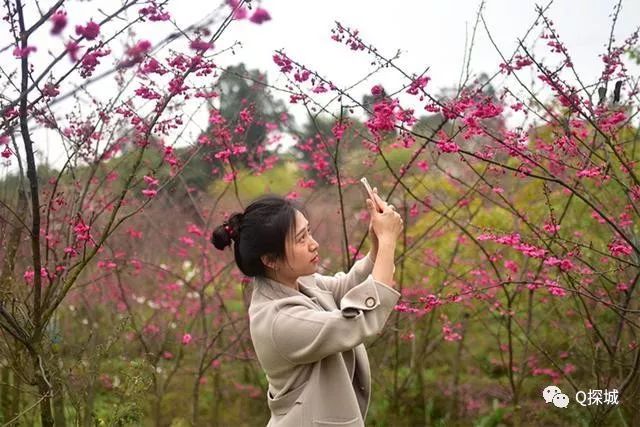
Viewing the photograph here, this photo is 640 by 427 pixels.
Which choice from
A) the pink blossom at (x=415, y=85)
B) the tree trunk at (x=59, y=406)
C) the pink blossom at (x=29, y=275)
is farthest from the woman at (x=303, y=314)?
the pink blossom at (x=29, y=275)

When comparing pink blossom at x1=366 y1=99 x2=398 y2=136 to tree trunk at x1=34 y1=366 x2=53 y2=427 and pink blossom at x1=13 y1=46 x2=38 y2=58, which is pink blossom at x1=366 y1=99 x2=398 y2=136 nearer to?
pink blossom at x1=13 y1=46 x2=38 y2=58

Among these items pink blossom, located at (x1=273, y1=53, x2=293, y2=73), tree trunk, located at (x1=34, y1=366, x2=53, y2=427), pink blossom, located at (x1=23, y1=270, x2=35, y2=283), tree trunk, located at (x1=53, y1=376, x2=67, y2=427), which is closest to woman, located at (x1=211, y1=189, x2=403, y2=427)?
tree trunk, located at (x1=34, y1=366, x2=53, y2=427)

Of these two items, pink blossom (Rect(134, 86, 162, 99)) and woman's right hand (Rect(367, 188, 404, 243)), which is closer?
woman's right hand (Rect(367, 188, 404, 243))

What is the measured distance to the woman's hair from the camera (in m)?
2.12

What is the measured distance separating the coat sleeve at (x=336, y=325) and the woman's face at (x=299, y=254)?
0.60ft

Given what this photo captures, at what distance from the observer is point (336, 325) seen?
1871mm

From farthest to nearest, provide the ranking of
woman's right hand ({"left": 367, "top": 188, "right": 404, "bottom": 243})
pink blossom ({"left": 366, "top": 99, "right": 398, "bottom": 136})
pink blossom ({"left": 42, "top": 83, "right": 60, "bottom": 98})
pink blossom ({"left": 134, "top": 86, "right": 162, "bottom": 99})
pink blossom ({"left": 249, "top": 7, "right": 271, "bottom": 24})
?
pink blossom ({"left": 134, "top": 86, "right": 162, "bottom": 99}) < pink blossom ({"left": 366, "top": 99, "right": 398, "bottom": 136}) < pink blossom ({"left": 42, "top": 83, "right": 60, "bottom": 98}) < woman's right hand ({"left": 367, "top": 188, "right": 404, "bottom": 243}) < pink blossom ({"left": 249, "top": 7, "right": 271, "bottom": 24})

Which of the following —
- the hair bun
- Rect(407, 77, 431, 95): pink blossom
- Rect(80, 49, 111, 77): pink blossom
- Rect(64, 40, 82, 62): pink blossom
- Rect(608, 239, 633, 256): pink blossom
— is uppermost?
Rect(407, 77, 431, 95): pink blossom

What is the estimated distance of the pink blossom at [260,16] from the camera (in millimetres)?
1768

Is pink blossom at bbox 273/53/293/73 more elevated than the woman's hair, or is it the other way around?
pink blossom at bbox 273/53/293/73

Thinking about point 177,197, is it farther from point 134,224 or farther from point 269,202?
point 269,202

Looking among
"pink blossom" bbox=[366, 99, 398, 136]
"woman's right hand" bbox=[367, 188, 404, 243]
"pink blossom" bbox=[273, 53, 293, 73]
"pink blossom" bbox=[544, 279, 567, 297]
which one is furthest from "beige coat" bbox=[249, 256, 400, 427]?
"pink blossom" bbox=[273, 53, 293, 73]

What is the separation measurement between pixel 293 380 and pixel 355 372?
26cm

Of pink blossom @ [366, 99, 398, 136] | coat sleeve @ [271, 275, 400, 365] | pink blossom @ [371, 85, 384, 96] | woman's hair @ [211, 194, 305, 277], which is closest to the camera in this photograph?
coat sleeve @ [271, 275, 400, 365]
